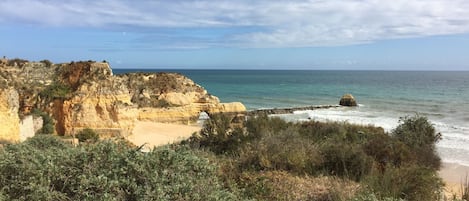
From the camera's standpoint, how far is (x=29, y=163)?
4.73 m

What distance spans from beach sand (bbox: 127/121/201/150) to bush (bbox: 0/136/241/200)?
1658 cm

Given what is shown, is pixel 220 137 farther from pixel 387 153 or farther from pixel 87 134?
pixel 87 134

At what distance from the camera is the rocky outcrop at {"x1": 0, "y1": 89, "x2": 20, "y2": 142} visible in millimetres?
13828

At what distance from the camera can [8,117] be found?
14.1 m

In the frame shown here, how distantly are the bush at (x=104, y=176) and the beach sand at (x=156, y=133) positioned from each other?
54.4 feet

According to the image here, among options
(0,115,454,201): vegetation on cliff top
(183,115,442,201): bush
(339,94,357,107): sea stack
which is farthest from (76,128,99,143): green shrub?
(339,94,357,107): sea stack

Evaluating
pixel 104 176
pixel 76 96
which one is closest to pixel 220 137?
pixel 76 96

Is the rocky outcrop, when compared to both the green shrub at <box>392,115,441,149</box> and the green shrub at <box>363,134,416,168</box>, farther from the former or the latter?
the green shrub at <box>392,115,441,149</box>

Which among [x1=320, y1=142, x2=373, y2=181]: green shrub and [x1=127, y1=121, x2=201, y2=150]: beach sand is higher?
[x1=320, y1=142, x2=373, y2=181]: green shrub

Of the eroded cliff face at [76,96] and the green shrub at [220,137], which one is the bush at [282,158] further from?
the eroded cliff face at [76,96]

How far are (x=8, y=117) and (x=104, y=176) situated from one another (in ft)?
37.5

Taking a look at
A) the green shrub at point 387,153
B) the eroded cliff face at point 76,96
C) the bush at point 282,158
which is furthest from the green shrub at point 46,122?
the green shrub at point 387,153

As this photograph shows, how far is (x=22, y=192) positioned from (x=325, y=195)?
14.9 feet

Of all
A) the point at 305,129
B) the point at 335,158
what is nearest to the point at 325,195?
the point at 335,158
